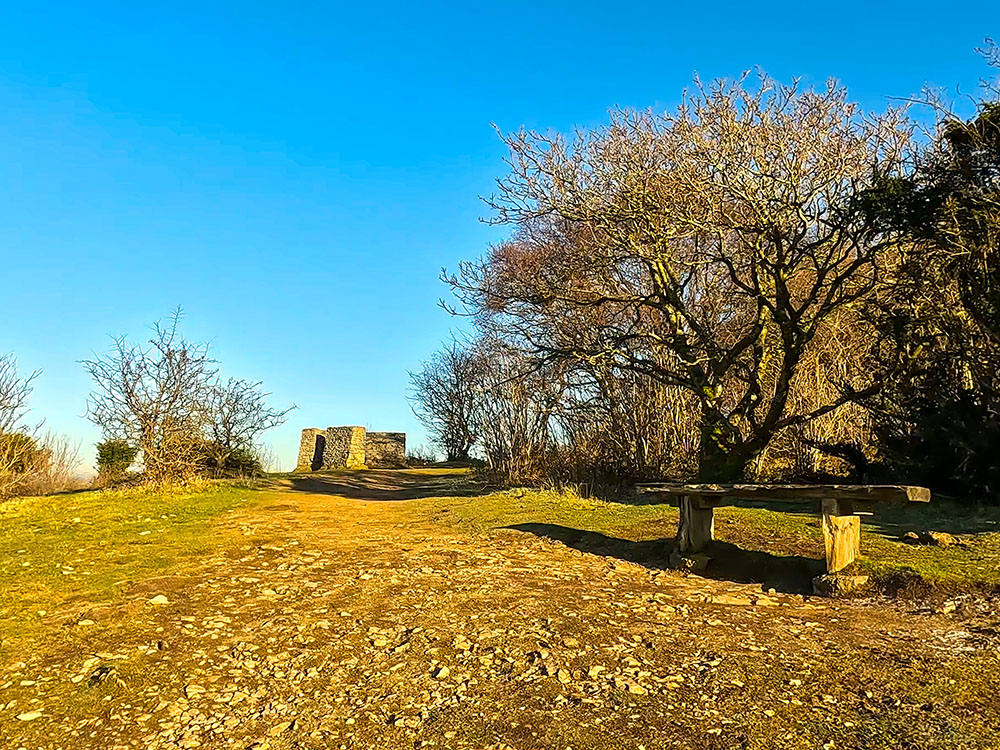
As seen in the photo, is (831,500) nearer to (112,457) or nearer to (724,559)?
(724,559)

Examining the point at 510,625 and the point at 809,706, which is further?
the point at 510,625

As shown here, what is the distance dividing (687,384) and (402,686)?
8211mm

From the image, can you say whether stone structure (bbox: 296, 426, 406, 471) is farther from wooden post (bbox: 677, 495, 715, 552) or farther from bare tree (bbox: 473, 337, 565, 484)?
wooden post (bbox: 677, 495, 715, 552)

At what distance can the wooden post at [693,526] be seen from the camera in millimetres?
7578

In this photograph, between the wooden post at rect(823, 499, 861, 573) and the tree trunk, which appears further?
the tree trunk

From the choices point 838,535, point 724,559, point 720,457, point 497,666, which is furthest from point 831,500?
point 720,457

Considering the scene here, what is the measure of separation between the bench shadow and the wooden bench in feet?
0.87

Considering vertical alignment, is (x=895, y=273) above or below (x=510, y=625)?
above

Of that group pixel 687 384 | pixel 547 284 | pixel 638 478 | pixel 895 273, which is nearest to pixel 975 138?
pixel 895 273

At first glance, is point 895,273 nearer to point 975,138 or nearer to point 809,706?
point 975,138

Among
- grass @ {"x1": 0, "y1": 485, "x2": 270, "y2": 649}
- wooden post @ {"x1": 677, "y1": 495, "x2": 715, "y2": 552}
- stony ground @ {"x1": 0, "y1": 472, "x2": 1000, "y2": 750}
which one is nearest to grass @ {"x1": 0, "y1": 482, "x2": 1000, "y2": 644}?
grass @ {"x1": 0, "y1": 485, "x2": 270, "y2": 649}

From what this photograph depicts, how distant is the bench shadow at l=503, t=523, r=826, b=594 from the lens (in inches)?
262

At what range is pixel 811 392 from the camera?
45.0ft

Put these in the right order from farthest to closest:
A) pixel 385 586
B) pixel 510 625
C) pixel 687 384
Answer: pixel 687 384 → pixel 385 586 → pixel 510 625
